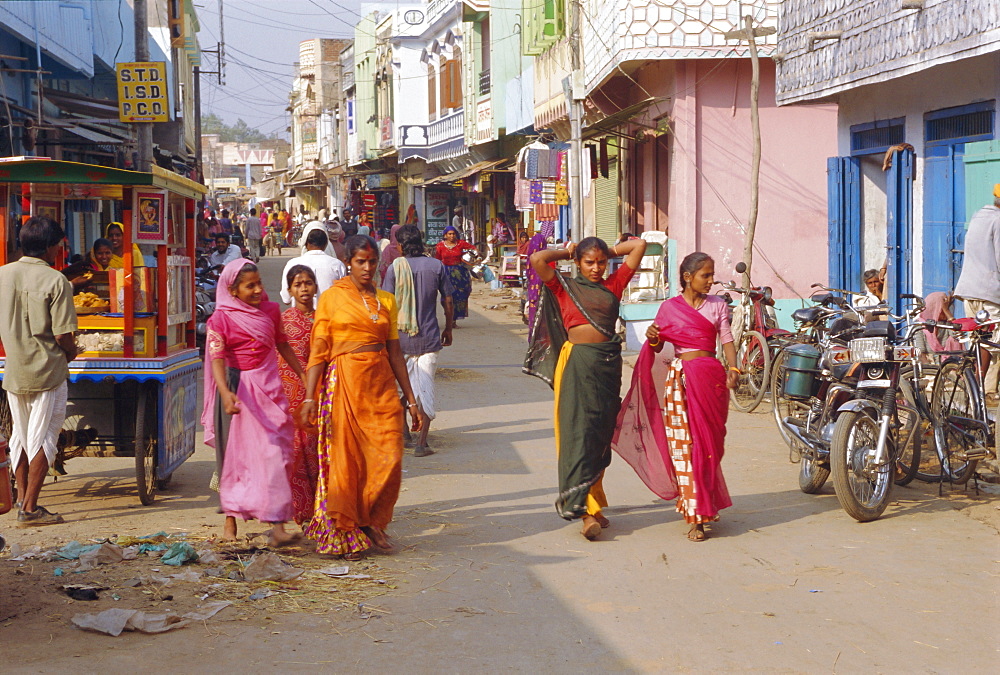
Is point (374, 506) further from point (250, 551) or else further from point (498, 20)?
point (498, 20)

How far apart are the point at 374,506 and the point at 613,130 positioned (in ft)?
46.7

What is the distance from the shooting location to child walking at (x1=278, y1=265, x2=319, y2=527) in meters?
6.08

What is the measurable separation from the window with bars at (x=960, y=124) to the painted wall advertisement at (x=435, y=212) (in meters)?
28.0

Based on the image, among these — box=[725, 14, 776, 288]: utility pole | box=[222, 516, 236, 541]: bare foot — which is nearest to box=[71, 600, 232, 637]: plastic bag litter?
box=[222, 516, 236, 541]: bare foot

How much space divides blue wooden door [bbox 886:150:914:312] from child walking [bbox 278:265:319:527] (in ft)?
24.1

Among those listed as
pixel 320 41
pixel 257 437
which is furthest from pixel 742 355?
pixel 320 41

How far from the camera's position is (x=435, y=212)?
38.7 meters

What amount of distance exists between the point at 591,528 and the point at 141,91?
13.2 metres

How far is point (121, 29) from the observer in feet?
73.6

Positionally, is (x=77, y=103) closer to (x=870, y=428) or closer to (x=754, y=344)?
(x=754, y=344)

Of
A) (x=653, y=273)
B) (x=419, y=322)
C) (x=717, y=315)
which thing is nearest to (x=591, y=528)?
(x=717, y=315)

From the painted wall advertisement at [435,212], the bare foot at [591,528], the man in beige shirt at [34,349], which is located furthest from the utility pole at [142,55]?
the painted wall advertisement at [435,212]

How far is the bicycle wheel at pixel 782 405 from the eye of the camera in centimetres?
753

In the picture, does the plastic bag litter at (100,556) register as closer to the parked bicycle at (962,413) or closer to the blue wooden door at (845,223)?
the parked bicycle at (962,413)
